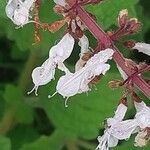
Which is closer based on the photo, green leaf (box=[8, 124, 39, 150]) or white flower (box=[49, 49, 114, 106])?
white flower (box=[49, 49, 114, 106])

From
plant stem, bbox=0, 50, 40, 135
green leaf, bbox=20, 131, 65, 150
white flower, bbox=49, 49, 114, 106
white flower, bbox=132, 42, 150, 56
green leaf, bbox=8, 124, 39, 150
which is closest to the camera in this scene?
white flower, bbox=49, 49, 114, 106

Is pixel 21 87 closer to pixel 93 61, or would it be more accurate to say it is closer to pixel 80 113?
pixel 80 113

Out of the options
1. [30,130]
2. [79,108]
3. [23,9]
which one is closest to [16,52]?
[30,130]

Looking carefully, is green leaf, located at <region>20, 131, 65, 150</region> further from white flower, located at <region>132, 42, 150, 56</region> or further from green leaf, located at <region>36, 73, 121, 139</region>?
white flower, located at <region>132, 42, 150, 56</region>

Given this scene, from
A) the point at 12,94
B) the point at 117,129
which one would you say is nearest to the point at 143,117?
the point at 117,129

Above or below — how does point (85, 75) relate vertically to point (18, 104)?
below

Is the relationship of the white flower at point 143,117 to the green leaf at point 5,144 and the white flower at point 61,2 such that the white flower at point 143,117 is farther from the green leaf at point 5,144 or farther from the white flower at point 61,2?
the green leaf at point 5,144

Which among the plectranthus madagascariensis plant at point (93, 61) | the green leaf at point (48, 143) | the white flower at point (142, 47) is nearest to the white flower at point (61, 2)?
the plectranthus madagascariensis plant at point (93, 61)

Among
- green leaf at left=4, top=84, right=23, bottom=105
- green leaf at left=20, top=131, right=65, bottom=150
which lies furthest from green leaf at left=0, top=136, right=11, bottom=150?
green leaf at left=4, top=84, right=23, bottom=105
